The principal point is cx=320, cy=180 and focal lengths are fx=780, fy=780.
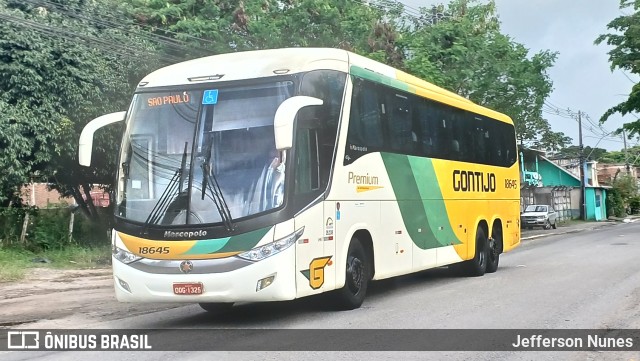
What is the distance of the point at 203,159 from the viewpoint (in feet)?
31.4

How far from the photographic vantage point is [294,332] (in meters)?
9.34

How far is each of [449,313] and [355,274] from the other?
4.69ft

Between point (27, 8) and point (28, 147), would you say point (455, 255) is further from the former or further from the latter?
point (27, 8)

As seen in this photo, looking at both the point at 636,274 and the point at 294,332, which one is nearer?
the point at 294,332

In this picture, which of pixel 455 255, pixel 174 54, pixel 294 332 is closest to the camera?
pixel 294 332

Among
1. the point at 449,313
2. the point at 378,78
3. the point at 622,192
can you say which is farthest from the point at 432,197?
the point at 622,192

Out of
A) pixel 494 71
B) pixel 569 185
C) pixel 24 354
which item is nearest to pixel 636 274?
pixel 24 354

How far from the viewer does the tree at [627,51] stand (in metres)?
41.1

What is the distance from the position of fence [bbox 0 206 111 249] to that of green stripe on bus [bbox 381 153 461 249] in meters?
11.7

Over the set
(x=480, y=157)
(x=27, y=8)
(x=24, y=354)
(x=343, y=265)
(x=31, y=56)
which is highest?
(x=27, y=8)

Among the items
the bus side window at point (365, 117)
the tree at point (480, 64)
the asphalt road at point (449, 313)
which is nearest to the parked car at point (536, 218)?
the tree at point (480, 64)

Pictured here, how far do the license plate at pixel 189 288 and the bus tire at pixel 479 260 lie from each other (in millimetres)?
8207

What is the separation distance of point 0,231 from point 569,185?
59343 mm

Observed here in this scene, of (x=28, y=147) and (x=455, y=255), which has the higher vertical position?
(x=28, y=147)
